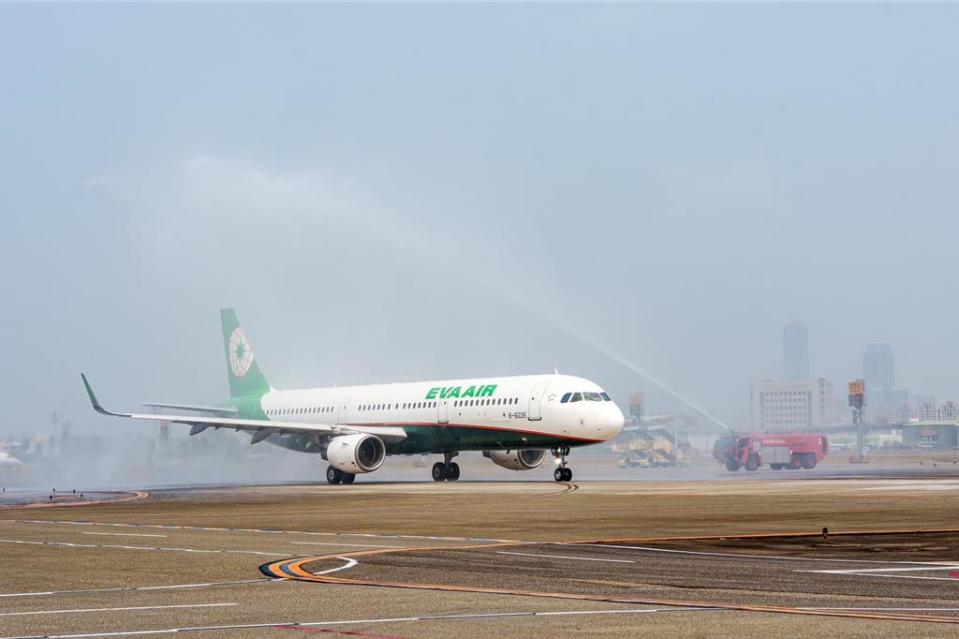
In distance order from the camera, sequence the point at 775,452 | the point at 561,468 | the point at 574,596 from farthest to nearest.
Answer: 1. the point at 775,452
2. the point at 561,468
3. the point at 574,596

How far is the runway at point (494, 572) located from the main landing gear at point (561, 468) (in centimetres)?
2220

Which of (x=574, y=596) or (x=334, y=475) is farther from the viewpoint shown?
(x=334, y=475)

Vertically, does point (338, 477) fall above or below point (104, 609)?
above

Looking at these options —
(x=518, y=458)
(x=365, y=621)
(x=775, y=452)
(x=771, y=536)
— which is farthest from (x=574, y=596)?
(x=775, y=452)

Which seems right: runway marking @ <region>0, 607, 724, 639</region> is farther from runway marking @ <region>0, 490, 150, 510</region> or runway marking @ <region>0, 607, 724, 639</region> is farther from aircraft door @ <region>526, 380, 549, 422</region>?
aircraft door @ <region>526, 380, 549, 422</region>

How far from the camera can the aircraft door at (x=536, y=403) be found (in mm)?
60812

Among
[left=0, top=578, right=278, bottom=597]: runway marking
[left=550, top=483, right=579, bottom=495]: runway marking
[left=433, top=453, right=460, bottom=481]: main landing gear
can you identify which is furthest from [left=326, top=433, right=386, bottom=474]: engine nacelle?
[left=0, top=578, right=278, bottom=597]: runway marking

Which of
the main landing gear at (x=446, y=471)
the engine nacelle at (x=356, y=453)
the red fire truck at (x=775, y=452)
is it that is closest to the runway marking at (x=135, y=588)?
the engine nacelle at (x=356, y=453)

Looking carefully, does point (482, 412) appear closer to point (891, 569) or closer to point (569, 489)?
point (569, 489)

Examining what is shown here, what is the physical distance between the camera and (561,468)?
6088 centimetres

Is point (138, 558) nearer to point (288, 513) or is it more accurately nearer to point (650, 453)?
point (288, 513)

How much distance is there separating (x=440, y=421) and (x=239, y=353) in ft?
80.4

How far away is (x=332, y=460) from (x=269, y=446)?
69.9 feet

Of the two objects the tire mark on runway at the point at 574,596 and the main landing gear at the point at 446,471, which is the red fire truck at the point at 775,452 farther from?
the tire mark on runway at the point at 574,596
